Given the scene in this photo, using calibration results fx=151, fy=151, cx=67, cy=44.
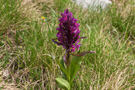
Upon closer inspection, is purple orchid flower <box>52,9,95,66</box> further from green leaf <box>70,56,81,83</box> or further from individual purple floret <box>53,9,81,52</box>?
green leaf <box>70,56,81,83</box>

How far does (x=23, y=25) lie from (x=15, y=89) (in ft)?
3.90

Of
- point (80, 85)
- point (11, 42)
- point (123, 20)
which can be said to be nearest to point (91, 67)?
point (80, 85)

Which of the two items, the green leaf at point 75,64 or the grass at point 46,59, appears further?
the grass at point 46,59

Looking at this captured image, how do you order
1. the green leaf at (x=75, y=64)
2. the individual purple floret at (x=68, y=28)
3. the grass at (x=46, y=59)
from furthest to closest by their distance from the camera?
the grass at (x=46, y=59) → the green leaf at (x=75, y=64) → the individual purple floret at (x=68, y=28)

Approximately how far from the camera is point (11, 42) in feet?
7.68

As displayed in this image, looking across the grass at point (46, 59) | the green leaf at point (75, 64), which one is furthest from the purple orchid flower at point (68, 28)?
the grass at point (46, 59)

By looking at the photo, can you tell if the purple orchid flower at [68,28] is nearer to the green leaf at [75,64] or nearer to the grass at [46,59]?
the green leaf at [75,64]

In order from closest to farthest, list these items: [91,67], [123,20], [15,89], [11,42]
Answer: [15,89] → [91,67] → [11,42] → [123,20]

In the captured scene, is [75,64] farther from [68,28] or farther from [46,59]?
[46,59]

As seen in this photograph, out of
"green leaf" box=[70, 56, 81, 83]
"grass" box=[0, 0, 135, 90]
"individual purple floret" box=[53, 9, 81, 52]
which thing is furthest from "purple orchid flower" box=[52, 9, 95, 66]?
"grass" box=[0, 0, 135, 90]

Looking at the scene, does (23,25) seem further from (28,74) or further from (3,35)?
(28,74)

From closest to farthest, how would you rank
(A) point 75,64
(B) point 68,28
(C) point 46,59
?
(B) point 68,28 → (A) point 75,64 → (C) point 46,59

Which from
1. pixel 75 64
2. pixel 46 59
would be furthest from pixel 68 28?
pixel 46 59

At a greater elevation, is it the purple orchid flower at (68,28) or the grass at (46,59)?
the purple orchid flower at (68,28)
